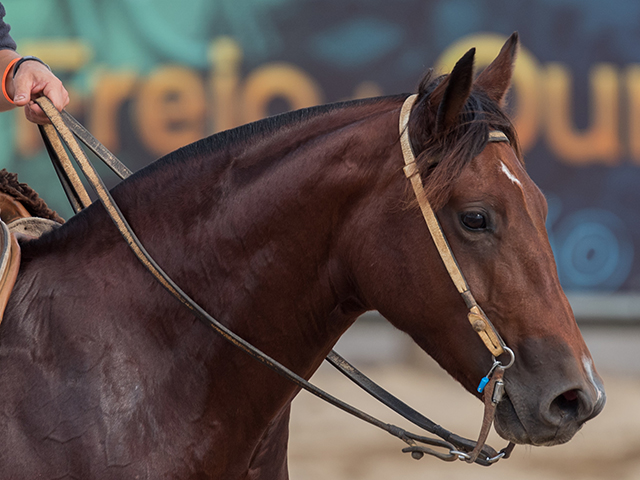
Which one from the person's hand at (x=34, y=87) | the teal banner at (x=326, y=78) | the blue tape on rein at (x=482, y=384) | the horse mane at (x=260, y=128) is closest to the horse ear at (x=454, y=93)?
the horse mane at (x=260, y=128)

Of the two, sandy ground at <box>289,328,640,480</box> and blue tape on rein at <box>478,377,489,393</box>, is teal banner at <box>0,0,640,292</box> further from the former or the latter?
blue tape on rein at <box>478,377,489,393</box>

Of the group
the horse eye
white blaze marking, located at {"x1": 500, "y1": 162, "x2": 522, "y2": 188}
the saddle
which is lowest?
the saddle

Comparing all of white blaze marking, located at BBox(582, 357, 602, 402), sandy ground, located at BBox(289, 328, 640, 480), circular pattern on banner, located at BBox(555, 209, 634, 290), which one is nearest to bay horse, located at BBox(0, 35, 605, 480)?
white blaze marking, located at BBox(582, 357, 602, 402)

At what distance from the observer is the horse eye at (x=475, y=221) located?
5.88 feet

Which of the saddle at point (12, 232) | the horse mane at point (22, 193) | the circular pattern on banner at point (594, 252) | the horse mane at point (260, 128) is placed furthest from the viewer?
the circular pattern on banner at point (594, 252)

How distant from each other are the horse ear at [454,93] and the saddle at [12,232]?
1.21 m

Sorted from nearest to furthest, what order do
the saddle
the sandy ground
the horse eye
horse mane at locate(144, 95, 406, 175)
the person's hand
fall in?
the horse eye < the saddle < horse mane at locate(144, 95, 406, 175) < the person's hand < the sandy ground

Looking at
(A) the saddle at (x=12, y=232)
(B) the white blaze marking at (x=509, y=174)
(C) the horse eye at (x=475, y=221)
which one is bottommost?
(A) the saddle at (x=12, y=232)

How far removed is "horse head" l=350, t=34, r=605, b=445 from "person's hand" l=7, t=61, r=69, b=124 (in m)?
1.12

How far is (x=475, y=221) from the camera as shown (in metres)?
1.79

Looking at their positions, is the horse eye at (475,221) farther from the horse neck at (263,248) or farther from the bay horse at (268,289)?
the horse neck at (263,248)

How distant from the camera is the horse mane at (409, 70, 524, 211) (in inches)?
70.9

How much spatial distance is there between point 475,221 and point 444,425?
185 inches

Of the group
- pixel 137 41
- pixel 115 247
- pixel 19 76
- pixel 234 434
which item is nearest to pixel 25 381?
pixel 115 247
